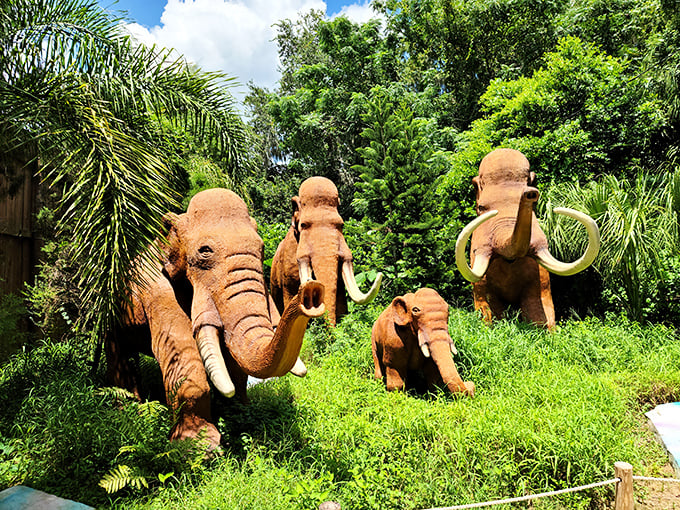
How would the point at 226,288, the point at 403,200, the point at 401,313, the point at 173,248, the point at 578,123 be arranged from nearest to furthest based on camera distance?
the point at 226,288, the point at 173,248, the point at 401,313, the point at 578,123, the point at 403,200

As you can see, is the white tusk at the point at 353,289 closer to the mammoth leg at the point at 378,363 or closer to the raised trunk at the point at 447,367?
the mammoth leg at the point at 378,363

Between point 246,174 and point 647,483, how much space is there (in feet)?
17.1

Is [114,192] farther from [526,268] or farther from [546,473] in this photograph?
[526,268]

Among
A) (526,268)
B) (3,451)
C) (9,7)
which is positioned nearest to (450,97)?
(526,268)

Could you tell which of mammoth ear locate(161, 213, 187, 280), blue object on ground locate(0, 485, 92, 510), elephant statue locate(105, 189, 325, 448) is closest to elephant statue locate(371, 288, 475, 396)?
elephant statue locate(105, 189, 325, 448)

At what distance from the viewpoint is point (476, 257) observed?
6.30 metres

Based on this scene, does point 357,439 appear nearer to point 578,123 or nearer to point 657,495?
point 657,495

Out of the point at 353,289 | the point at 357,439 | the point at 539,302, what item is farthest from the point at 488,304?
the point at 357,439

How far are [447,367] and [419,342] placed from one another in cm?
35

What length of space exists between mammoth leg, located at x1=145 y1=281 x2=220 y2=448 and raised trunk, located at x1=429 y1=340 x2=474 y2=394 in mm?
2039

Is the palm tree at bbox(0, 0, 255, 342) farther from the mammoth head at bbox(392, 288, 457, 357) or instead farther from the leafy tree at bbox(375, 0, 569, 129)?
the leafy tree at bbox(375, 0, 569, 129)

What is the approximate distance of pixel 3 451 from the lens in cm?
366

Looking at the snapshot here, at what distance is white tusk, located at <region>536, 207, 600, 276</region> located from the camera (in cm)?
505

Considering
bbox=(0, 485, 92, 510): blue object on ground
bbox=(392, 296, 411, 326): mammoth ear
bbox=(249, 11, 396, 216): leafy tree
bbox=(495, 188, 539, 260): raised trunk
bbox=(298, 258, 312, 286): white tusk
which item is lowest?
→ bbox=(0, 485, 92, 510): blue object on ground
